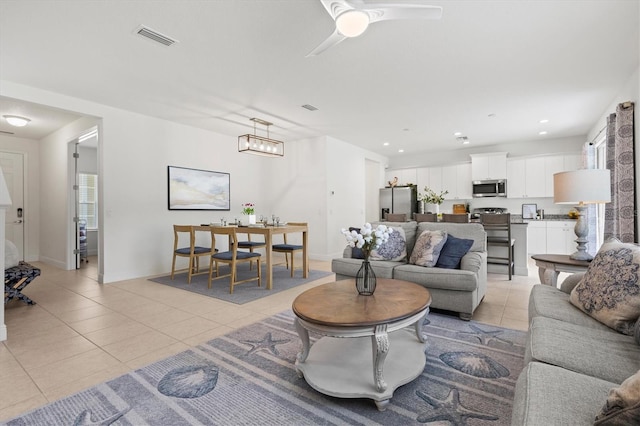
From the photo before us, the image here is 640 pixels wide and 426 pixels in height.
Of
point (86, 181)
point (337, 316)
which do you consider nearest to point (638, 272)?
point (337, 316)

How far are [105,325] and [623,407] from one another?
3549mm

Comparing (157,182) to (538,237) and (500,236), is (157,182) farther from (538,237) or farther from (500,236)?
(538,237)

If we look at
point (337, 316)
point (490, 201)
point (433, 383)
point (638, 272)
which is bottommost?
point (433, 383)

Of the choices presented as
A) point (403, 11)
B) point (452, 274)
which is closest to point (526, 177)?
point (452, 274)

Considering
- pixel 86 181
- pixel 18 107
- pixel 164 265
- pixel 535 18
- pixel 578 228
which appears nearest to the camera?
pixel 535 18

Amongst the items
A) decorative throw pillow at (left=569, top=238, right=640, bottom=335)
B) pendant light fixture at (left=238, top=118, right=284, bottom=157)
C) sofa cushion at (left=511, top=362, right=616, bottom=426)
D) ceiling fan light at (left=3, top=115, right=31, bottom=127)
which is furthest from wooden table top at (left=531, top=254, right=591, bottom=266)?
ceiling fan light at (left=3, top=115, right=31, bottom=127)

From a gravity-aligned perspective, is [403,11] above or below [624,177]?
above

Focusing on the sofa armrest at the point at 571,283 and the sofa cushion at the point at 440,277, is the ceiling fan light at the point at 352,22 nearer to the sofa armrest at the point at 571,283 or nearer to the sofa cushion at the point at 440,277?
the sofa cushion at the point at 440,277

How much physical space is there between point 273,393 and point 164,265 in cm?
428

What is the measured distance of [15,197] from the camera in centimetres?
625

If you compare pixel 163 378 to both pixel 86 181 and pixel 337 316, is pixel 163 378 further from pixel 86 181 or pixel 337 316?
pixel 86 181

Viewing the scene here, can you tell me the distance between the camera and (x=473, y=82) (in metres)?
3.75

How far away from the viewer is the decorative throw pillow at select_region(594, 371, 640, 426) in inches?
29.8

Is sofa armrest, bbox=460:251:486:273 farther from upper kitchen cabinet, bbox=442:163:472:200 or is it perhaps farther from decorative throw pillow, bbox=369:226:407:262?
upper kitchen cabinet, bbox=442:163:472:200
